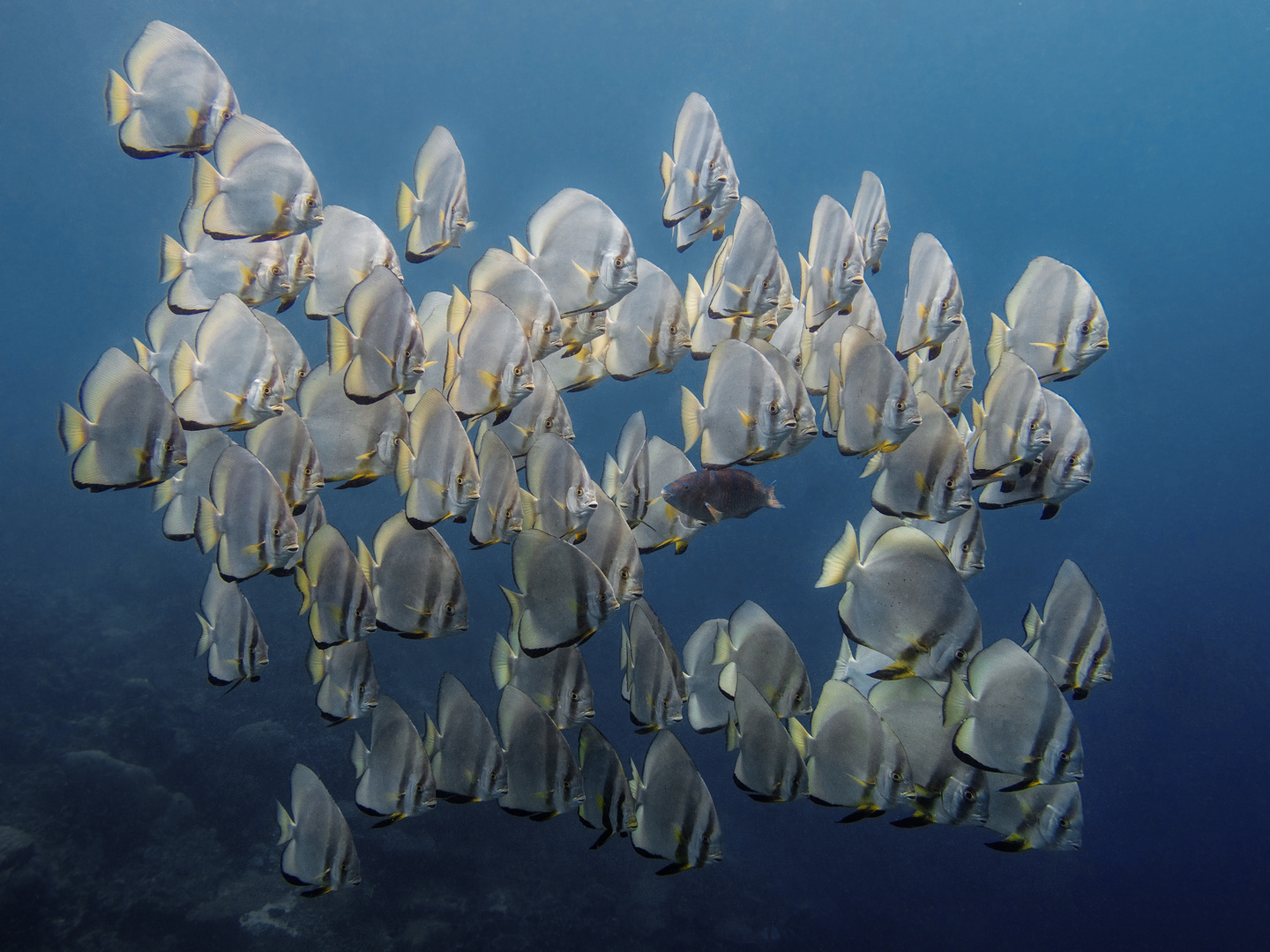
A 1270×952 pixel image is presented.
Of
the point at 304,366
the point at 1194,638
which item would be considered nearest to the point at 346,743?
the point at 304,366

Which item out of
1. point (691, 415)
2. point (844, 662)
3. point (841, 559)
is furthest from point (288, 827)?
point (844, 662)

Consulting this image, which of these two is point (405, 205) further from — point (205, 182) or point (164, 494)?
point (164, 494)

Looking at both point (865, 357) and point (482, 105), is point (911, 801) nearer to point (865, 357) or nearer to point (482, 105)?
point (865, 357)

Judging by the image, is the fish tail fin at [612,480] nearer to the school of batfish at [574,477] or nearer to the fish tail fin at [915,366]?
the school of batfish at [574,477]

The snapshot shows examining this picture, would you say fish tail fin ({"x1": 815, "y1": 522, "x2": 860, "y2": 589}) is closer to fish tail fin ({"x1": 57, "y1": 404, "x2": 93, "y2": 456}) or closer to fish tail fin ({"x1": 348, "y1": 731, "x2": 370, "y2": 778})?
fish tail fin ({"x1": 348, "y1": 731, "x2": 370, "y2": 778})

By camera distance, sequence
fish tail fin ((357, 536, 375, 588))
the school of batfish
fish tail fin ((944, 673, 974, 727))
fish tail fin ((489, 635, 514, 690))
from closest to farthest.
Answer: fish tail fin ((944, 673, 974, 727))
the school of batfish
fish tail fin ((357, 536, 375, 588))
fish tail fin ((489, 635, 514, 690))

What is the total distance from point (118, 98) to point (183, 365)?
3.24 ft

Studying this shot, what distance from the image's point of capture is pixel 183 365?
2.43 metres

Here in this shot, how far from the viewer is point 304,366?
303 cm

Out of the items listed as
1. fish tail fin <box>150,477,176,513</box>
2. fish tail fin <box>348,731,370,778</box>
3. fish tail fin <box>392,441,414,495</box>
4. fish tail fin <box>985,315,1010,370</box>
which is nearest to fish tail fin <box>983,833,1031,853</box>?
fish tail fin <box>985,315,1010,370</box>

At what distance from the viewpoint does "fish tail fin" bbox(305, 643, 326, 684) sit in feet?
9.28

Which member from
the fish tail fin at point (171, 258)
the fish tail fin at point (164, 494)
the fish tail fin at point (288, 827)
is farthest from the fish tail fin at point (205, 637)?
the fish tail fin at point (171, 258)

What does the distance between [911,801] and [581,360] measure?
2.24 m

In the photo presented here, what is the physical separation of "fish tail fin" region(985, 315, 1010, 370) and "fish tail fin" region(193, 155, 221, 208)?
3100 millimetres
